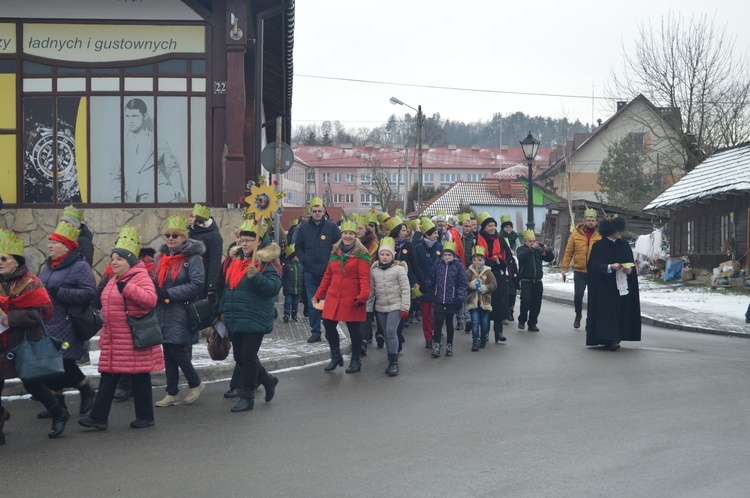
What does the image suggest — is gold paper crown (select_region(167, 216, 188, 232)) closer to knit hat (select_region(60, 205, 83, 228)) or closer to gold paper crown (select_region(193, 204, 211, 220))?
knit hat (select_region(60, 205, 83, 228))

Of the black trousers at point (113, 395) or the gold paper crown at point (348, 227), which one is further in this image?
the gold paper crown at point (348, 227)

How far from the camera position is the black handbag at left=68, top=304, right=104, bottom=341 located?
8523 mm

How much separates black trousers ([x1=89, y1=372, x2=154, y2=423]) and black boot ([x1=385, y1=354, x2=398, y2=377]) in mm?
3655

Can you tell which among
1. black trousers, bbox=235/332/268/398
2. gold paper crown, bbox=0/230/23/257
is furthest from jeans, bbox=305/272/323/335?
gold paper crown, bbox=0/230/23/257

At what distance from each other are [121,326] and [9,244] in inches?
43.7

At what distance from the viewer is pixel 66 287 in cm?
843

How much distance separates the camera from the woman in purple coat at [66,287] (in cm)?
841

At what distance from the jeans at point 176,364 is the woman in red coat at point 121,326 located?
0.91m

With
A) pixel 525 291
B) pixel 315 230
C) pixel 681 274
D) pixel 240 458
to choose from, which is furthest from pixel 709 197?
pixel 240 458

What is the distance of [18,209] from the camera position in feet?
54.9

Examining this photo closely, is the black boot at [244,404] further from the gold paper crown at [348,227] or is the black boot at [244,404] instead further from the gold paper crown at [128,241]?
the gold paper crown at [348,227]

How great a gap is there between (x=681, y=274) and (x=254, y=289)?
24.7 metres

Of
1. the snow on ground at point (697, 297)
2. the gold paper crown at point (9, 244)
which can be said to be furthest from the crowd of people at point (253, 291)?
the snow on ground at point (697, 297)

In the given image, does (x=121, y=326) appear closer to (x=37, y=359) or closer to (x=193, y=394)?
(x=37, y=359)
